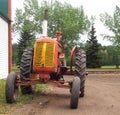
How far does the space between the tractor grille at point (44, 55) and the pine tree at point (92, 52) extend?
56.5 metres

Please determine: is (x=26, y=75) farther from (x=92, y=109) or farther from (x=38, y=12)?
(x=38, y=12)

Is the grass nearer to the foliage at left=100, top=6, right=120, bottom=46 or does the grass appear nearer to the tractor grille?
the tractor grille

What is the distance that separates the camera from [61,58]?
1584cm

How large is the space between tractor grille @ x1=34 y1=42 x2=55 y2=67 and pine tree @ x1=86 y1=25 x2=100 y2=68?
5649 cm

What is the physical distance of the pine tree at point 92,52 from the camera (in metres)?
70.6

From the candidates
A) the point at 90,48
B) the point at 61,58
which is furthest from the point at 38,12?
the point at 61,58

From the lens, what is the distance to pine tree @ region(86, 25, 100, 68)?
7062 cm

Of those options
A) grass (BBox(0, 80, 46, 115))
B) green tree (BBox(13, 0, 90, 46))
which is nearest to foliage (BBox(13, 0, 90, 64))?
green tree (BBox(13, 0, 90, 46))

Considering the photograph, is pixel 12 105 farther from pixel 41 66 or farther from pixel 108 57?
pixel 108 57

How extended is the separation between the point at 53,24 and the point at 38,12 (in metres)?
3.74

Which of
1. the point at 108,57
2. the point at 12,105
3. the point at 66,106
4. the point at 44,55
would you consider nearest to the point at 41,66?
the point at 44,55

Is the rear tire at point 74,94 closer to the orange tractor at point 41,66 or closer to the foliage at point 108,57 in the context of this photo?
the orange tractor at point 41,66

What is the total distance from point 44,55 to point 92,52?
57.4m

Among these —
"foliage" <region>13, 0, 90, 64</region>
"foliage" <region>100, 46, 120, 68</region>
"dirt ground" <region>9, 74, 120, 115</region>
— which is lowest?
"dirt ground" <region>9, 74, 120, 115</region>
